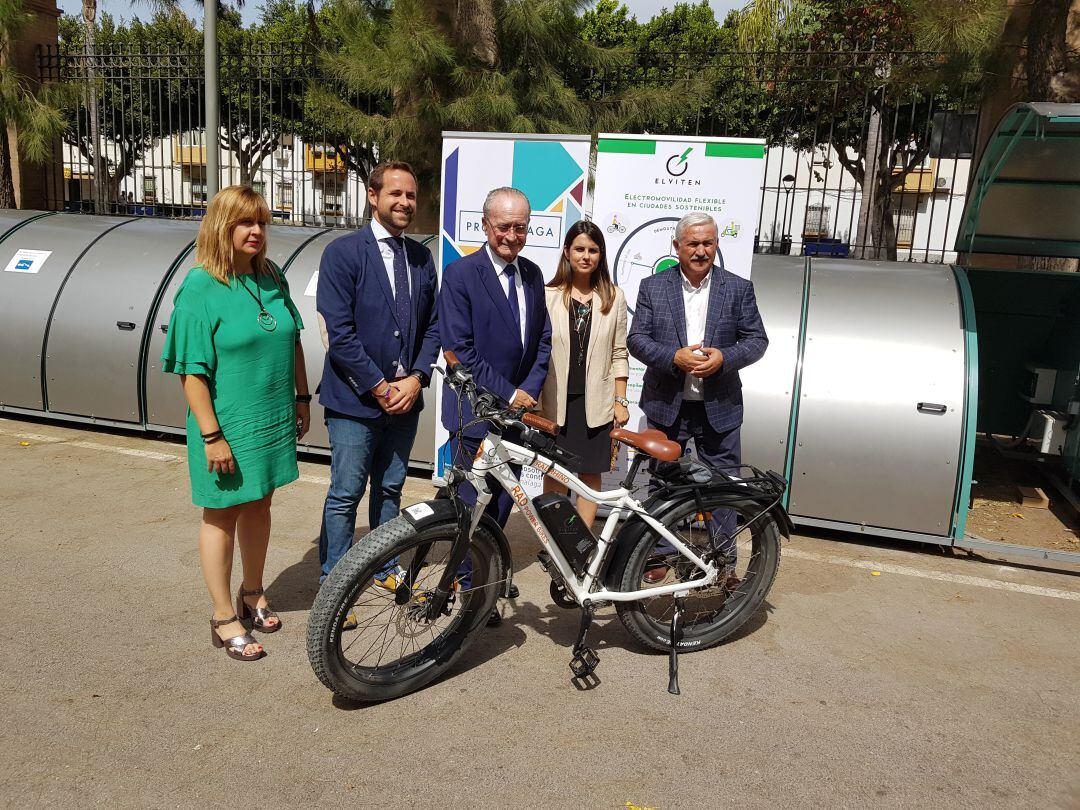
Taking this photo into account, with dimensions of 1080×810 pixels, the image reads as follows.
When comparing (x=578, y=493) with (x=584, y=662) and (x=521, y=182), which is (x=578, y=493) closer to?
(x=584, y=662)

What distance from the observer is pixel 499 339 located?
3.80 m

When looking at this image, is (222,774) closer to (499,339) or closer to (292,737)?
(292,737)

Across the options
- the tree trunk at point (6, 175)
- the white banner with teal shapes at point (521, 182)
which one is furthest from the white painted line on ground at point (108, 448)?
the tree trunk at point (6, 175)

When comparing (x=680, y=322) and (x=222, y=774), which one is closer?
(x=222, y=774)

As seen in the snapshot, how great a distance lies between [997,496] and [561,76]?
685 centimetres

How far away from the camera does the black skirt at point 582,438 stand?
14.1 ft

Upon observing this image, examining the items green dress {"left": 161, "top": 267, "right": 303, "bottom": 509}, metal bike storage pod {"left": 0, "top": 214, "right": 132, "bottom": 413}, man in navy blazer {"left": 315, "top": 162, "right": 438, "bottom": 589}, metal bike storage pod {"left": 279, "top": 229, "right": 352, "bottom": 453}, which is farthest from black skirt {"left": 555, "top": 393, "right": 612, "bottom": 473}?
metal bike storage pod {"left": 0, "top": 214, "right": 132, "bottom": 413}

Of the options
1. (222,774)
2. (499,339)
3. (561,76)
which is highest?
(561,76)

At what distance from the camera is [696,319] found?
418cm

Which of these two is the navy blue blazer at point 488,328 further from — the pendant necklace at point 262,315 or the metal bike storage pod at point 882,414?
the metal bike storage pod at point 882,414

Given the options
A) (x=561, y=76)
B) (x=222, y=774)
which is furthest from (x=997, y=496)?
(x=561, y=76)

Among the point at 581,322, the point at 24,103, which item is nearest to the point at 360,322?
the point at 581,322

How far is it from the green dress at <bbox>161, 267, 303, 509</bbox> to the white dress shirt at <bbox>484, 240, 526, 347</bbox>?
0.88 m

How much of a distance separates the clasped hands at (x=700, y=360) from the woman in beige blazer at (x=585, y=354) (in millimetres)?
408
